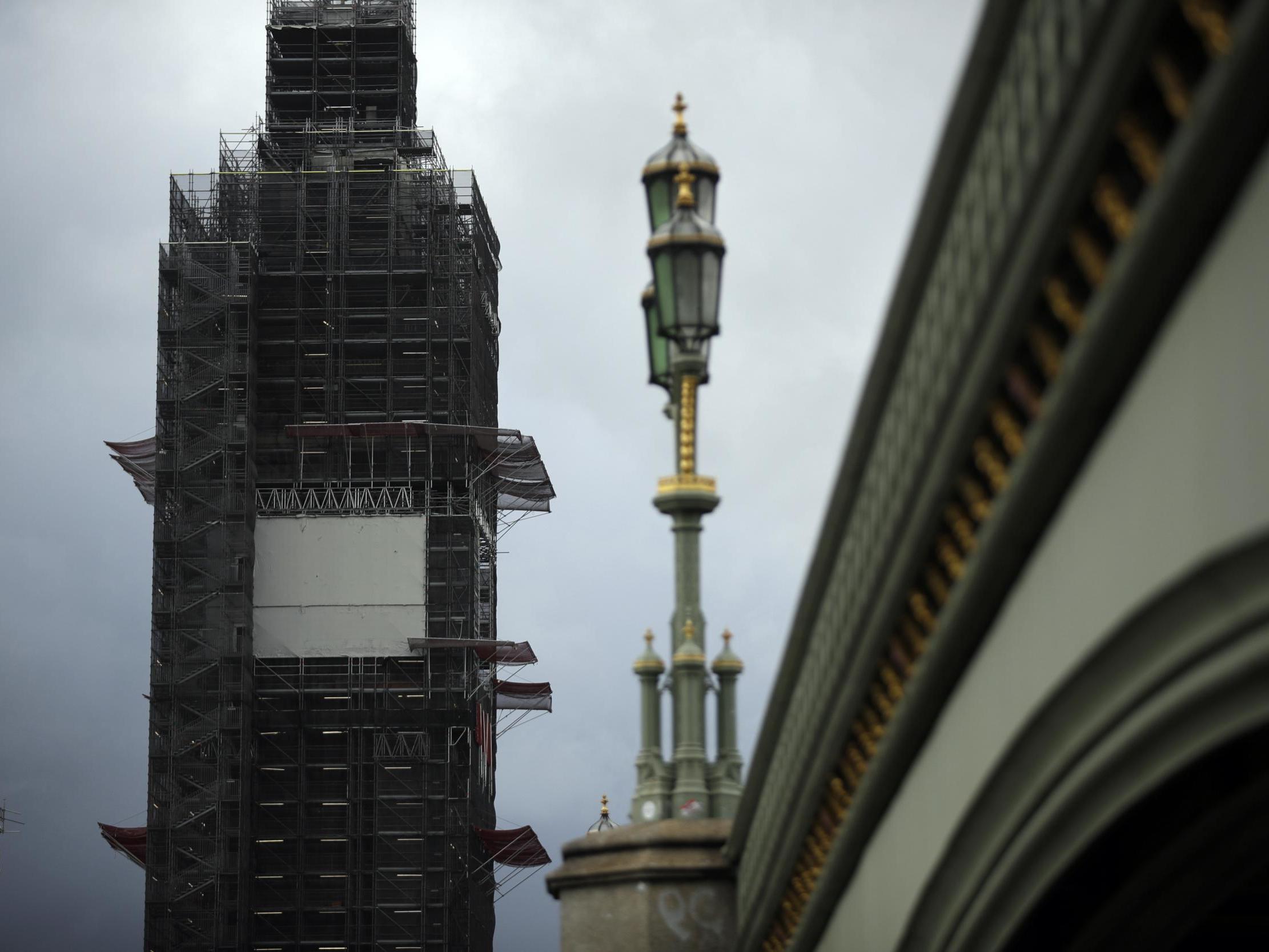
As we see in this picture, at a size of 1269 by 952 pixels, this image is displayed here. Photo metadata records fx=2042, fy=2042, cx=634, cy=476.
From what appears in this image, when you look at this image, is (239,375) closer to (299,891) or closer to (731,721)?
(299,891)

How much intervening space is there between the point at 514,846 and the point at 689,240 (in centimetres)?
4934

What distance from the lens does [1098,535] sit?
6.75 metres

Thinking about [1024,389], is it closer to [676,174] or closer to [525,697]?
[676,174]

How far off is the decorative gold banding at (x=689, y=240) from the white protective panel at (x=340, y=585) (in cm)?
4703

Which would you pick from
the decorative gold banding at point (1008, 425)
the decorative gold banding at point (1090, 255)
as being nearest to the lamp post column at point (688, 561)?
the decorative gold banding at point (1008, 425)

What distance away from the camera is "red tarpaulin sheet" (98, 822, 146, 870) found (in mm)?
59231

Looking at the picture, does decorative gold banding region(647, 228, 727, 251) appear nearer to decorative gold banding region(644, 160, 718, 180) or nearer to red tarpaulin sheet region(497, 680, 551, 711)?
decorative gold banding region(644, 160, 718, 180)

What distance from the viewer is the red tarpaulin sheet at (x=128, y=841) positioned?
194ft

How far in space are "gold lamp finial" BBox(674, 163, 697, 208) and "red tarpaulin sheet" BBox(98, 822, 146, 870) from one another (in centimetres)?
4943

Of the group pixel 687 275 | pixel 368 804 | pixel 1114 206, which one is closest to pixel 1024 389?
pixel 1114 206

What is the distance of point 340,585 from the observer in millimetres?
60000

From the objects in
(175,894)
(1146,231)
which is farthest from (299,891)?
(1146,231)

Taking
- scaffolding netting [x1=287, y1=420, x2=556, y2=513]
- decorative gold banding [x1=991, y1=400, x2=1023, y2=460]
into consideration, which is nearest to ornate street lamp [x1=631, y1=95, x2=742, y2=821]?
decorative gold banding [x1=991, y1=400, x2=1023, y2=460]

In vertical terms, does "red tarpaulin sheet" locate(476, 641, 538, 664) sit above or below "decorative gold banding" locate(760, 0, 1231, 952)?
above
